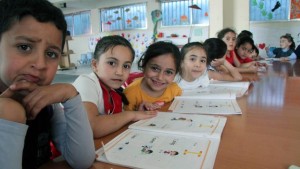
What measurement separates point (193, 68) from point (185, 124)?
0.71 metres

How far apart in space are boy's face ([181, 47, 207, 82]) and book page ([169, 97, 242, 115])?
37 cm

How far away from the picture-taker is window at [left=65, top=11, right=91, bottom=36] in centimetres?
647

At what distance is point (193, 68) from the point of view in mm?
1311

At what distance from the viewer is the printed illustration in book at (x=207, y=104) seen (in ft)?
2.58

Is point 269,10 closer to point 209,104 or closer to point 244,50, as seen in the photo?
point 244,50

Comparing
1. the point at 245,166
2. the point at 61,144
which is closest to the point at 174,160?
the point at 245,166

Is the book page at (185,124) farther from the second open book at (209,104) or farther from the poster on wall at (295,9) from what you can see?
the poster on wall at (295,9)

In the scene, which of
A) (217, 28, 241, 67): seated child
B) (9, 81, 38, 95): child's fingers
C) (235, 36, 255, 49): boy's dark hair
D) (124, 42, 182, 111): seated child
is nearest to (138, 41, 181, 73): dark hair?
(124, 42, 182, 111): seated child

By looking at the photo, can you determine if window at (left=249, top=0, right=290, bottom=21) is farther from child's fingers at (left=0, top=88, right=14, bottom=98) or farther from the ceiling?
child's fingers at (left=0, top=88, right=14, bottom=98)

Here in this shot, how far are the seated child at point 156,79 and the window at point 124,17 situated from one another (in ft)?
15.0

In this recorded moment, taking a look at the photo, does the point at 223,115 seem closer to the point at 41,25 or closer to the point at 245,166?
the point at 245,166

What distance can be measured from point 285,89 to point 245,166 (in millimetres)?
818

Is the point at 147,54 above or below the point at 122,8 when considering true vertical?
below

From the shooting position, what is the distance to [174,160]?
0.43 meters
